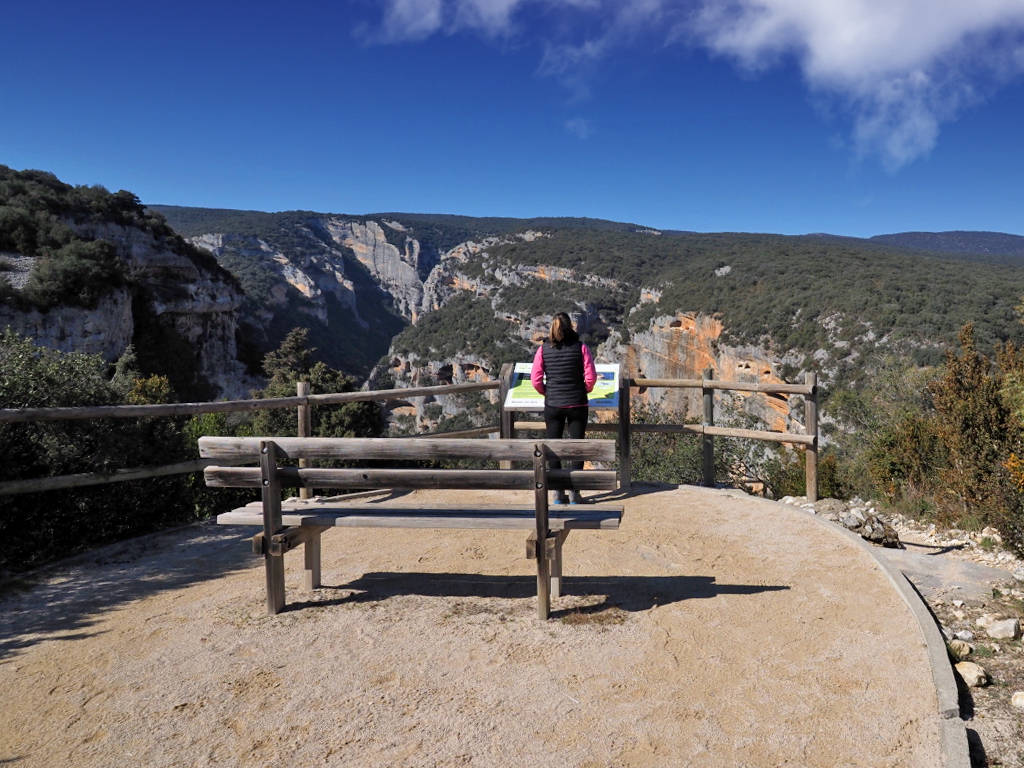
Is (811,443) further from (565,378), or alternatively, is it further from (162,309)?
(162,309)

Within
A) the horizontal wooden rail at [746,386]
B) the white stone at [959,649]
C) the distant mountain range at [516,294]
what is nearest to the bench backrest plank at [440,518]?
the white stone at [959,649]

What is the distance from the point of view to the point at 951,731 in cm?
253

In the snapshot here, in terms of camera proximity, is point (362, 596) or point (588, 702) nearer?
point (588, 702)

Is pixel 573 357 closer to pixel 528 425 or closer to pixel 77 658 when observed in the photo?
pixel 528 425

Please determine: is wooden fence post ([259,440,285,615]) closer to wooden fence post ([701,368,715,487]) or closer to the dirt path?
the dirt path

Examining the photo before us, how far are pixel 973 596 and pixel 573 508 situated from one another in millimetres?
2706

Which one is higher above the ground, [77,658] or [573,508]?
[573,508]

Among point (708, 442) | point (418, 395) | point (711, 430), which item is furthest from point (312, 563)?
point (708, 442)

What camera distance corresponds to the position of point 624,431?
6.97 m

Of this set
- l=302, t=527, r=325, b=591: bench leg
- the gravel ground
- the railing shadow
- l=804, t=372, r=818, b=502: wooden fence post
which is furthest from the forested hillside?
the railing shadow

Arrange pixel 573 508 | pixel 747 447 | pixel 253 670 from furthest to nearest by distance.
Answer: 1. pixel 747 447
2. pixel 573 508
3. pixel 253 670

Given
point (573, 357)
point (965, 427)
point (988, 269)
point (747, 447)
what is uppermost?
point (988, 269)

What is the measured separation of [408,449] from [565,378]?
2278 millimetres

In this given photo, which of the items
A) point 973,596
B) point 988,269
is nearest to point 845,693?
point 973,596
